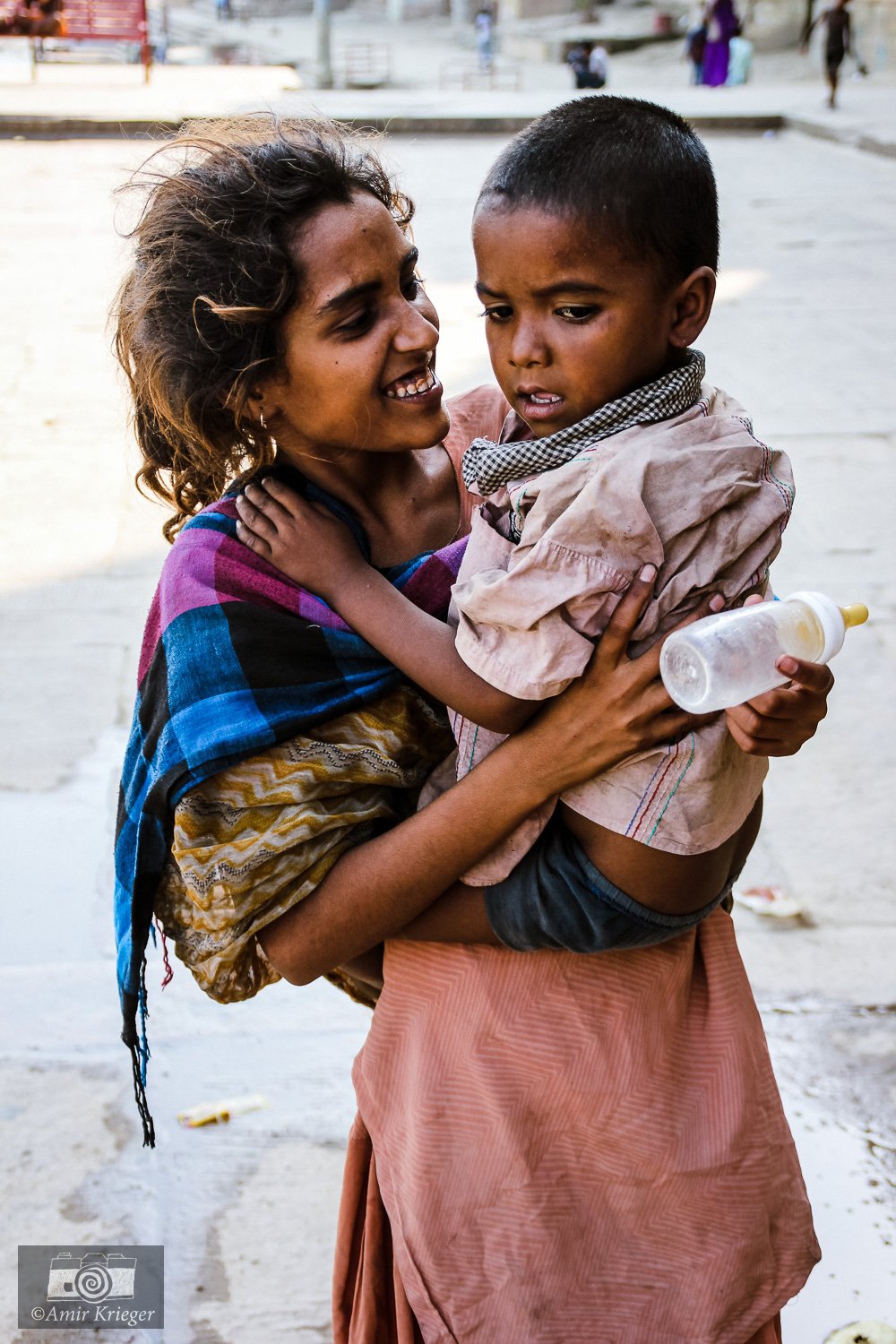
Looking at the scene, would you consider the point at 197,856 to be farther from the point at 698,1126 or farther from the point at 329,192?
the point at 329,192

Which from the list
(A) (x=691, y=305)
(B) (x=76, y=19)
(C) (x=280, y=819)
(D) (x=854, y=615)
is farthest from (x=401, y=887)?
(B) (x=76, y=19)

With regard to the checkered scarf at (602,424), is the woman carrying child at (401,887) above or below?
below

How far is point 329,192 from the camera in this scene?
1.51 metres

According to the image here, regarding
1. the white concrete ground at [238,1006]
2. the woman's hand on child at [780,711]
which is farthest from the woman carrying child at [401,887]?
the white concrete ground at [238,1006]

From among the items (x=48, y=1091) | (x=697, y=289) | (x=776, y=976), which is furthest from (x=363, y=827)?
(x=776, y=976)

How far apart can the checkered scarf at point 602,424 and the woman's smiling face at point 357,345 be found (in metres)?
0.21

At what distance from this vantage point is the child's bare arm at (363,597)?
4.42 feet

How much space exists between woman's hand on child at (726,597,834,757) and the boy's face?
0.92 ft

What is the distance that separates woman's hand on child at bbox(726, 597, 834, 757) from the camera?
4.17 feet

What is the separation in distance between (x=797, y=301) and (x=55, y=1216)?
22.9 ft

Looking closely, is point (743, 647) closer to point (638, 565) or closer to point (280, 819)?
point (638, 565)

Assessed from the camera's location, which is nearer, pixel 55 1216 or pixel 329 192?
pixel 329 192

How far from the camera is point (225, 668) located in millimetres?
1412

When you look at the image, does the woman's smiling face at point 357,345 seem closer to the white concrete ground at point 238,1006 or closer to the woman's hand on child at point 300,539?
the woman's hand on child at point 300,539
